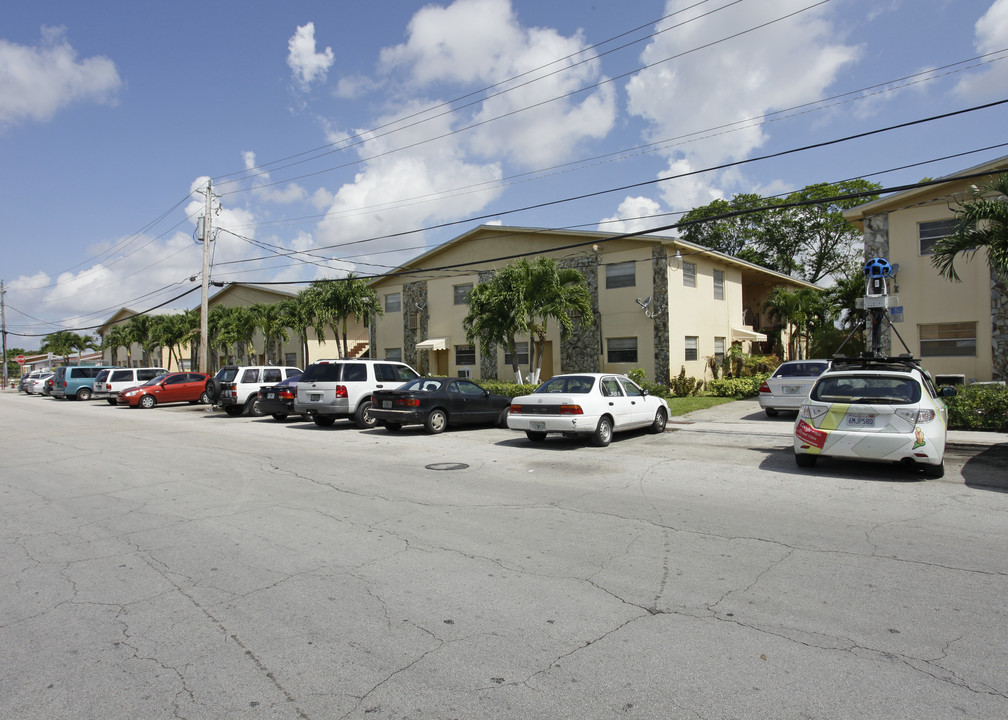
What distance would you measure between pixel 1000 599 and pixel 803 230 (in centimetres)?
4690

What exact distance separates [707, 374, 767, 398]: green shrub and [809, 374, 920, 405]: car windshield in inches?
599

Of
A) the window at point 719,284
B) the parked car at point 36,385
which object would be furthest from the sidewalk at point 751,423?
the parked car at point 36,385

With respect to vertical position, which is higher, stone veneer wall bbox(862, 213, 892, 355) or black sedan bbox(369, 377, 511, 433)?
stone veneer wall bbox(862, 213, 892, 355)

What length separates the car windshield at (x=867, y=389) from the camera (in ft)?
30.1

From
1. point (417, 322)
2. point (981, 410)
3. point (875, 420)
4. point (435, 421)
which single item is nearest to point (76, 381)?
point (417, 322)

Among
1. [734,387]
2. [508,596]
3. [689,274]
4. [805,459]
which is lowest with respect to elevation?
[508,596]

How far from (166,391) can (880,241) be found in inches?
1139

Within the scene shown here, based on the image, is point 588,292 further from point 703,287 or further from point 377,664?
point 377,664

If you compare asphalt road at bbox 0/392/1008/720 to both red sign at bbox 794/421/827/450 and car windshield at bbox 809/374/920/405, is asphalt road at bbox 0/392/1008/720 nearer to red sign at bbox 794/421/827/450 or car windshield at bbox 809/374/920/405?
red sign at bbox 794/421/827/450

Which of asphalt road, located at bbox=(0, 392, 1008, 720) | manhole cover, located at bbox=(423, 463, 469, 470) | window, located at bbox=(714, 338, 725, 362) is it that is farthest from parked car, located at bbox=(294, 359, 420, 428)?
window, located at bbox=(714, 338, 725, 362)

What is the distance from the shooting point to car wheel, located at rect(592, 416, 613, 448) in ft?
42.2

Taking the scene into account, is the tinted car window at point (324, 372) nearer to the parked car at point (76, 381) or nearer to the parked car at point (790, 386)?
A: the parked car at point (790, 386)

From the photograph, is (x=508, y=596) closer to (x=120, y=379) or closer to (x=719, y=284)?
(x=719, y=284)

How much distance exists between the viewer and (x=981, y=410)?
13.8 m
